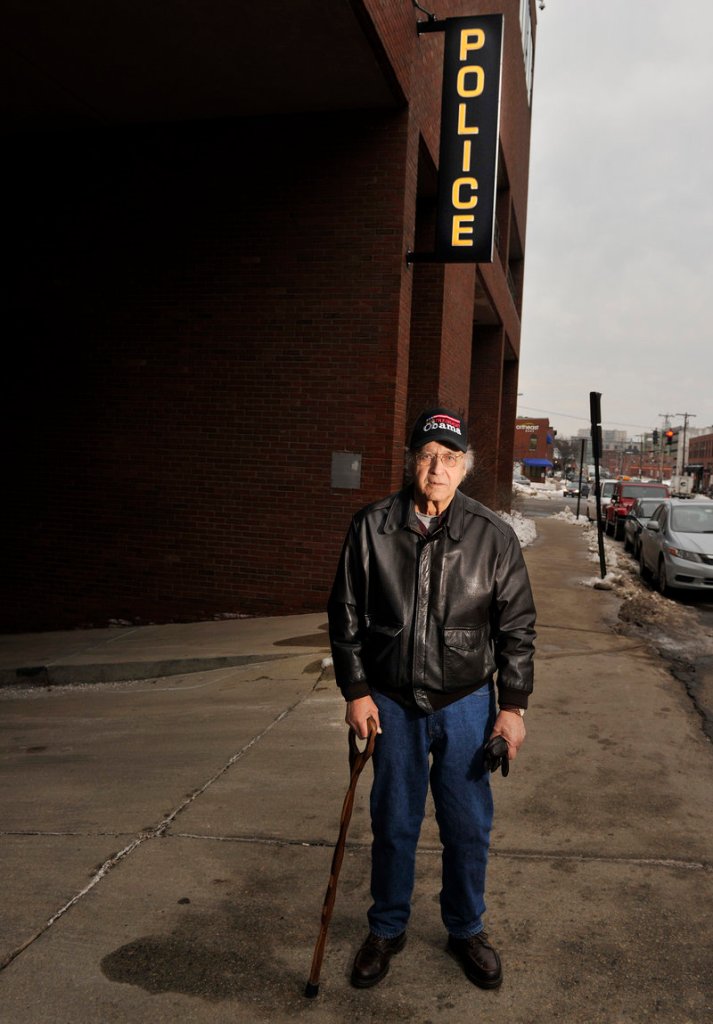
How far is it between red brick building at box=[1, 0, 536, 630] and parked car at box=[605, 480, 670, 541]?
13140 mm

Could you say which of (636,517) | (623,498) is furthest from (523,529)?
(636,517)

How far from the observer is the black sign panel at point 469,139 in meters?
Answer: 8.73

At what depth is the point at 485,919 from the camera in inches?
120

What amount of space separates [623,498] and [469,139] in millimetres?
15248

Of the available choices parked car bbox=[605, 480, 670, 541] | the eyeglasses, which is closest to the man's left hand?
the eyeglasses

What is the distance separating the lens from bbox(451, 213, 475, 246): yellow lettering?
8875 millimetres

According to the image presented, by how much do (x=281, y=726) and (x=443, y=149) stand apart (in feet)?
22.6

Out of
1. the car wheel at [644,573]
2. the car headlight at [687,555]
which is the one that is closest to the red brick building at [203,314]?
the car headlight at [687,555]

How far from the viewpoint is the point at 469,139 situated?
8.95 metres

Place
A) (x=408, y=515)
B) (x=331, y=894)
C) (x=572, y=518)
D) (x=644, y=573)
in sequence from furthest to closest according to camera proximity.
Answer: (x=572, y=518) < (x=644, y=573) < (x=408, y=515) < (x=331, y=894)

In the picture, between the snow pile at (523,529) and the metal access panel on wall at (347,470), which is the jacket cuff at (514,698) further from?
the snow pile at (523,529)

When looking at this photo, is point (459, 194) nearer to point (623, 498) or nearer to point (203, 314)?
point (203, 314)

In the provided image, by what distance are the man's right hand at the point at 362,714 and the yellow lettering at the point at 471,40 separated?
27.8ft

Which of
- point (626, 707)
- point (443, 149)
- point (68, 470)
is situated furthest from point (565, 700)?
point (68, 470)
